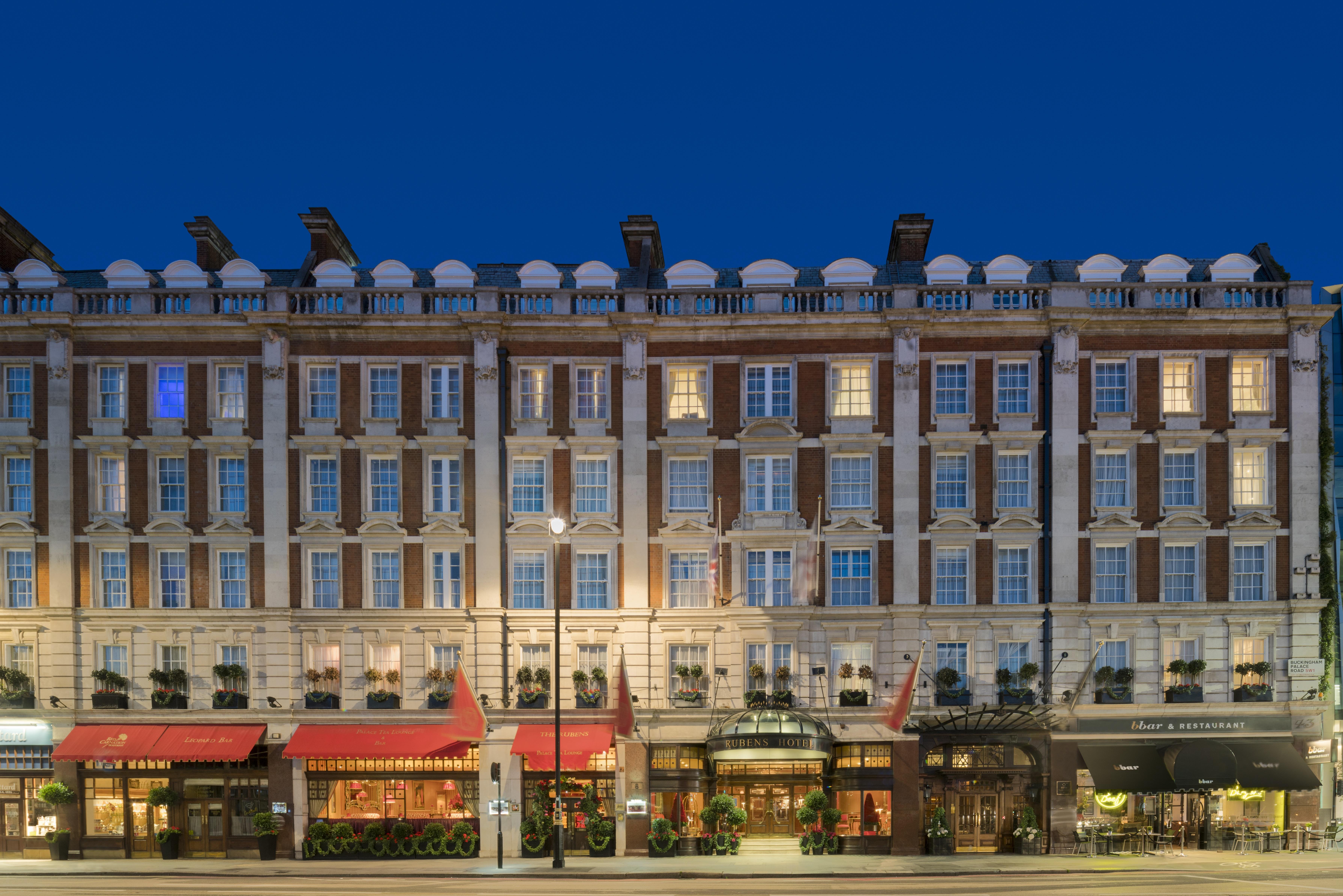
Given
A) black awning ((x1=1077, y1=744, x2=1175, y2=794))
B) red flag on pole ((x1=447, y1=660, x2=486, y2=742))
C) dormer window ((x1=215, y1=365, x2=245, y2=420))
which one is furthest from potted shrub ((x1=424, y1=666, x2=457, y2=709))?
black awning ((x1=1077, y1=744, x2=1175, y2=794))

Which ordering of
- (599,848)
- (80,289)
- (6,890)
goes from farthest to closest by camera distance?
(80,289) < (599,848) < (6,890)

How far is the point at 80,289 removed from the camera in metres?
31.8

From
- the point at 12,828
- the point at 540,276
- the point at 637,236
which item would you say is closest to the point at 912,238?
the point at 637,236

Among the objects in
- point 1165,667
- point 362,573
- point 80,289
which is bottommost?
point 1165,667

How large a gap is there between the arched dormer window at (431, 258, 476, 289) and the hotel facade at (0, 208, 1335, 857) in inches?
36.1

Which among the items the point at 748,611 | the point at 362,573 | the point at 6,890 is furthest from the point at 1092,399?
the point at 6,890

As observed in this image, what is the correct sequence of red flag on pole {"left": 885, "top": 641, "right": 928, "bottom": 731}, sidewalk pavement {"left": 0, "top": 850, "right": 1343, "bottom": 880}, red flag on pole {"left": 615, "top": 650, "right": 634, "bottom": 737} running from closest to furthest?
sidewalk pavement {"left": 0, "top": 850, "right": 1343, "bottom": 880} < red flag on pole {"left": 885, "top": 641, "right": 928, "bottom": 731} < red flag on pole {"left": 615, "top": 650, "right": 634, "bottom": 737}

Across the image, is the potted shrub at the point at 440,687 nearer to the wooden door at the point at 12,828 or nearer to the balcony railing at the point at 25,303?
the wooden door at the point at 12,828

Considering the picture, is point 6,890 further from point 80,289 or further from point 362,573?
point 80,289

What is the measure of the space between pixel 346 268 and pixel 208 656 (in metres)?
13.8

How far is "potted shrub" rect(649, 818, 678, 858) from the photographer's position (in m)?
29.4

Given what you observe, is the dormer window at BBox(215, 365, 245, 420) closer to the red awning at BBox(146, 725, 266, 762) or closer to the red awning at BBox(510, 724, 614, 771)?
the red awning at BBox(146, 725, 266, 762)

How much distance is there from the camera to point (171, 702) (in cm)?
3089

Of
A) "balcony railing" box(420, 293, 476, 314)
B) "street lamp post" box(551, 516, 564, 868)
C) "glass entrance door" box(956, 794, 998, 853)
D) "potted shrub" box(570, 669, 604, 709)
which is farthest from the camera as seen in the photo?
"balcony railing" box(420, 293, 476, 314)
